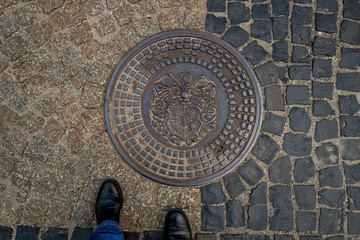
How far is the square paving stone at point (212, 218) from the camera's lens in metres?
2.65

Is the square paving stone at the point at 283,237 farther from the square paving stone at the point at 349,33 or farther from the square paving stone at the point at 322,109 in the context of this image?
the square paving stone at the point at 349,33

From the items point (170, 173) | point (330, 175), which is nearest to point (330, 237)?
point (330, 175)

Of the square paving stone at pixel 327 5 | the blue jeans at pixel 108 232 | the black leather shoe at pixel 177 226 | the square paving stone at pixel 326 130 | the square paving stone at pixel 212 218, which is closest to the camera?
the blue jeans at pixel 108 232

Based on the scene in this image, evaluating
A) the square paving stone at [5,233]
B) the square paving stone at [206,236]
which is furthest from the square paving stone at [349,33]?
the square paving stone at [5,233]

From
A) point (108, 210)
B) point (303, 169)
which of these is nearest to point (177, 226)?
→ point (108, 210)

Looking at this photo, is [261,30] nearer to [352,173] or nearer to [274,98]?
[274,98]

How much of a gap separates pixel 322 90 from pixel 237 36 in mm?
1055

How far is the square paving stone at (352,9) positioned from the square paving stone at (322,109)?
978 millimetres

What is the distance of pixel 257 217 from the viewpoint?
2.67 meters

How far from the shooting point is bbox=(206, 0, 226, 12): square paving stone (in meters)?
2.86

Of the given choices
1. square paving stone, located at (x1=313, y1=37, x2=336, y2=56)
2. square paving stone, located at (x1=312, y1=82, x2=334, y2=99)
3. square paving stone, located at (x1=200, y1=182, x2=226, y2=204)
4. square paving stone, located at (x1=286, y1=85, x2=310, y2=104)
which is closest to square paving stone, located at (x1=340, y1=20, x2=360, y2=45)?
square paving stone, located at (x1=313, y1=37, x2=336, y2=56)

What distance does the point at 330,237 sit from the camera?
8.74ft

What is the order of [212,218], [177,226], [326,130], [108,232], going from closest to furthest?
[108,232]
[177,226]
[212,218]
[326,130]

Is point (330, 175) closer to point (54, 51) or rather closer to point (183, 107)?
point (183, 107)
